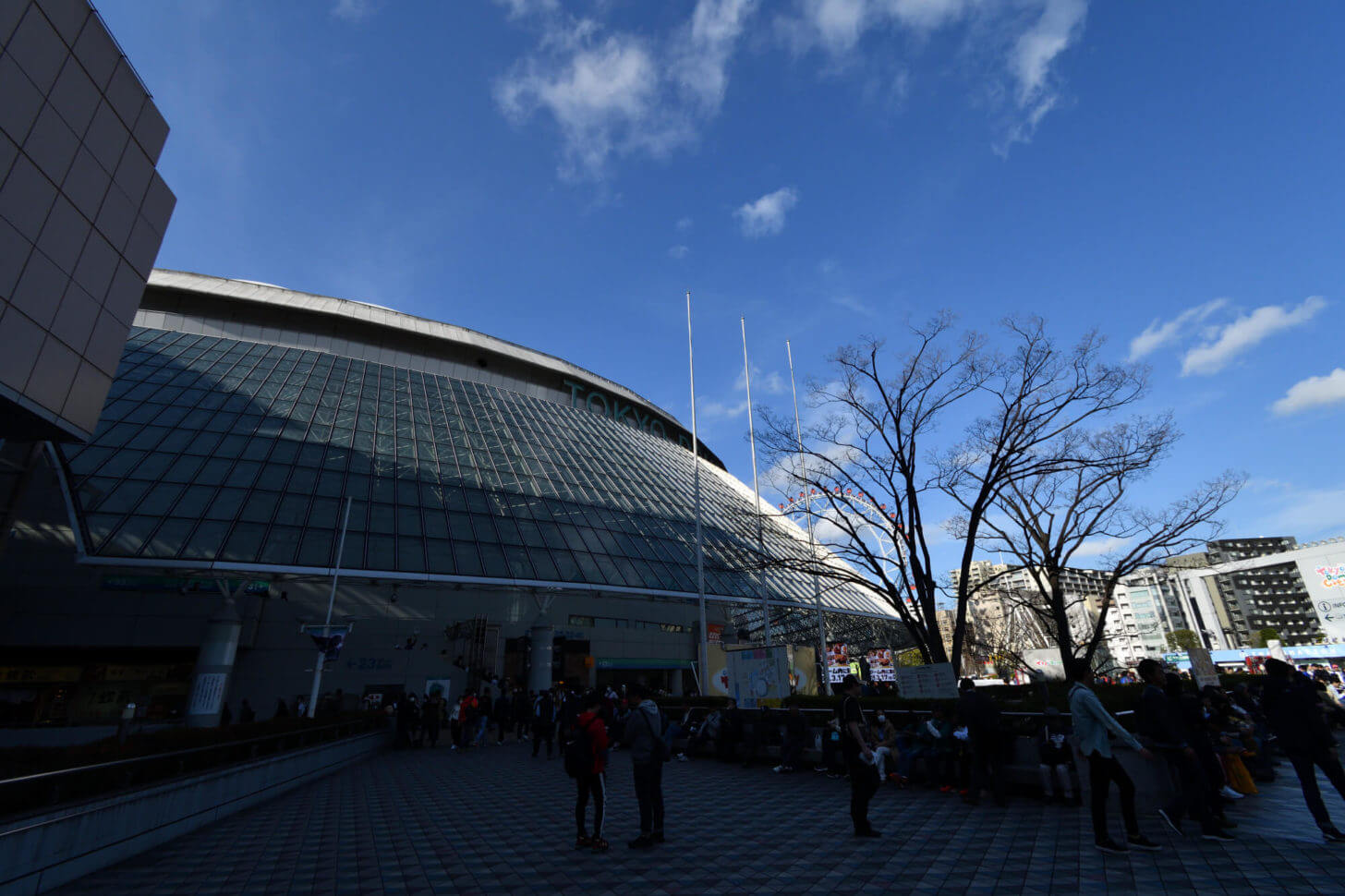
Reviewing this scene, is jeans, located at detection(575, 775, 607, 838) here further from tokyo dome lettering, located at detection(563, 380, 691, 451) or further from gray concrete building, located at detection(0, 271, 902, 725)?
tokyo dome lettering, located at detection(563, 380, 691, 451)

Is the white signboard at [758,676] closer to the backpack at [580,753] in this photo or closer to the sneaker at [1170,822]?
the sneaker at [1170,822]

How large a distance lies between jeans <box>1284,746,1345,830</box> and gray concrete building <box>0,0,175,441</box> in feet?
69.2

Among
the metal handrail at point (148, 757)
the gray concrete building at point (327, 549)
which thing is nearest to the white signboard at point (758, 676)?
the gray concrete building at point (327, 549)

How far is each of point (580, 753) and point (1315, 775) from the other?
798 centimetres

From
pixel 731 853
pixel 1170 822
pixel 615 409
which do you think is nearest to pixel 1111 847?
pixel 1170 822

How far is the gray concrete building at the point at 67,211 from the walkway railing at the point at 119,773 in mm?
8518

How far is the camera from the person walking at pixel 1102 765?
6336 millimetres

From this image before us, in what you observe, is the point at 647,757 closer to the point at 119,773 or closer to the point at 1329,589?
the point at 119,773

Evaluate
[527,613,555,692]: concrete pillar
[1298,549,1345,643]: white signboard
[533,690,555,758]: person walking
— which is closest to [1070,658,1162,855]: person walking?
[533,690,555,758]: person walking

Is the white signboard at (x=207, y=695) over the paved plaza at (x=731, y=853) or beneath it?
over

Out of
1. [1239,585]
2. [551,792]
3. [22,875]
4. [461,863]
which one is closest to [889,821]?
[461,863]

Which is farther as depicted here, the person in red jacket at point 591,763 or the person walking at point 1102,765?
the person in red jacket at point 591,763

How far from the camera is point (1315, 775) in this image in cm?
626

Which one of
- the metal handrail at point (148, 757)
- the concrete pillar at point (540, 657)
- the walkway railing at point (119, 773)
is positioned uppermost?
the concrete pillar at point (540, 657)
